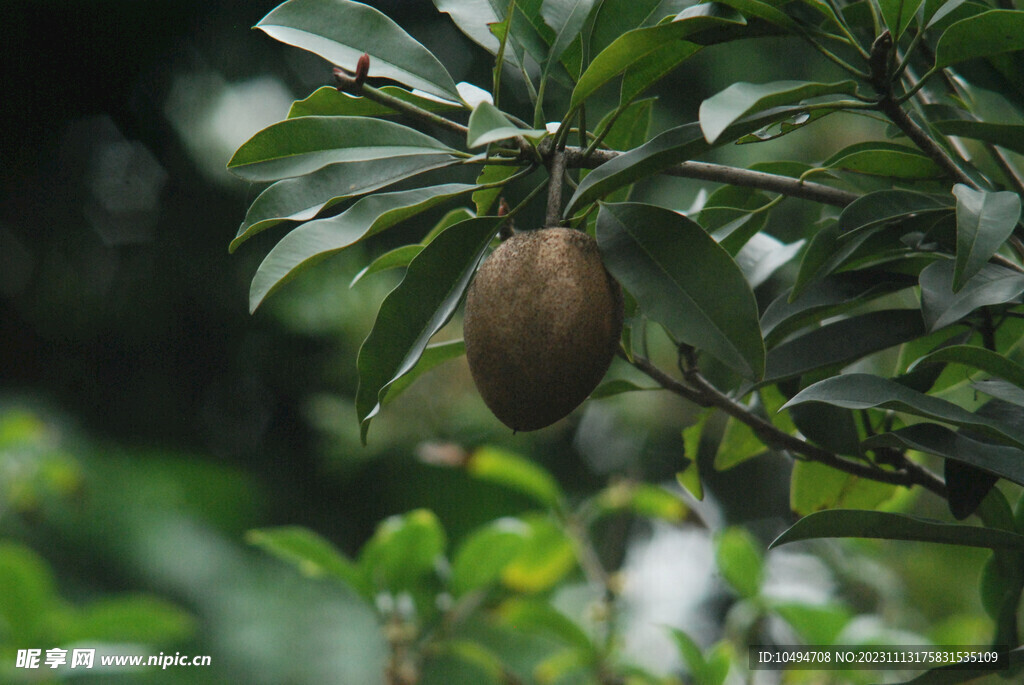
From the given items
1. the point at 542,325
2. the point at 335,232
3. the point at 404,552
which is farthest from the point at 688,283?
the point at 404,552

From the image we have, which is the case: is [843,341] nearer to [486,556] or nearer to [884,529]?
[884,529]

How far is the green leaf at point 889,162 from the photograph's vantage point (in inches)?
17.1

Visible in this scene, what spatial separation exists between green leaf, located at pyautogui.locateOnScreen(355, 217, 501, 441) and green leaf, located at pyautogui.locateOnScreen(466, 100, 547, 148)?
69 millimetres

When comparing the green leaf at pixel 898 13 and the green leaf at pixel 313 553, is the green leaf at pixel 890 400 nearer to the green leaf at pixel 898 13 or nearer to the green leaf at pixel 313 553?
the green leaf at pixel 898 13

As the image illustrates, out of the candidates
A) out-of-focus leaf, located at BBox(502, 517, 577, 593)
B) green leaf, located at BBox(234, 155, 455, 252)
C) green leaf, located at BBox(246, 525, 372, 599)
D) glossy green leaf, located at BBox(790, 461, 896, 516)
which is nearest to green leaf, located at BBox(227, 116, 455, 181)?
green leaf, located at BBox(234, 155, 455, 252)

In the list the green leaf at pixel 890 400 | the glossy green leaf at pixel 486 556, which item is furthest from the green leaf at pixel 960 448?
the glossy green leaf at pixel 486 556

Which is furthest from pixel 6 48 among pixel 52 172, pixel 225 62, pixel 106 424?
pixel 106 424

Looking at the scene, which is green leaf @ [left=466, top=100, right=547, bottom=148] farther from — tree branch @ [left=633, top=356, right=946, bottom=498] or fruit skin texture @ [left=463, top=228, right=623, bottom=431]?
tree branch @ [left=633, top=356, right=946, bottom=498]

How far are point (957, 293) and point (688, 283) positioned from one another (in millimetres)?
149

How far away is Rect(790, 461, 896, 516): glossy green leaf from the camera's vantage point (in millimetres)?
602

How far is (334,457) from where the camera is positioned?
6.99 ft

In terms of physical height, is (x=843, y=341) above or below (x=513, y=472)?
above

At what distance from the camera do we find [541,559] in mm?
1023

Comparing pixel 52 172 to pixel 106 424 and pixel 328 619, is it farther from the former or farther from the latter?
pixel 328 619
